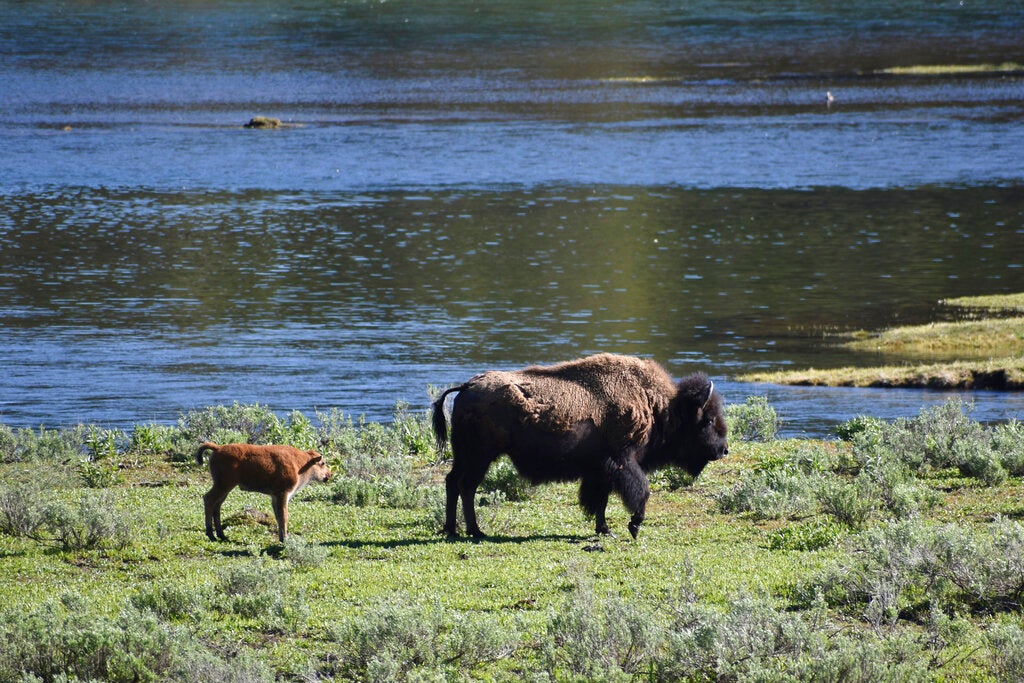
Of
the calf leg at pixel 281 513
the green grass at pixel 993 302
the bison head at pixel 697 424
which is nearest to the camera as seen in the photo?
the calf leg at pixel 281 513

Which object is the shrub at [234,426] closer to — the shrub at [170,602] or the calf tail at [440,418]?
the calf tail at [440,418]

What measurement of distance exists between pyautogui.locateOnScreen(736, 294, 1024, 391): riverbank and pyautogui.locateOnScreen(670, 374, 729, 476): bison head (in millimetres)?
17379

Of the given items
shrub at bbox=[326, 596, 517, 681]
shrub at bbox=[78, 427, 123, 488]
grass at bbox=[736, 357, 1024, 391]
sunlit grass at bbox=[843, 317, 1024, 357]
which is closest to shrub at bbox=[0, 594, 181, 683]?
shrub at bbox=[326, 596, 517, 681]

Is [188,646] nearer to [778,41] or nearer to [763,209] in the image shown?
[763,209]

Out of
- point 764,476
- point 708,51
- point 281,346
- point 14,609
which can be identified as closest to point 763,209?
point 281,346

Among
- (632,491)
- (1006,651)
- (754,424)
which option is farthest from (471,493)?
(754,424)

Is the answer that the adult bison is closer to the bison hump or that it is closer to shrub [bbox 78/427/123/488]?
the bison hump

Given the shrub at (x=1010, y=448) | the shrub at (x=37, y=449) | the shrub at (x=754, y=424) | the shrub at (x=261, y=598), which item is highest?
the shrub at (x=261, y=598)

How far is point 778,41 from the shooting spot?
16388cm

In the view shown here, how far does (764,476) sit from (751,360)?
69.0 feet

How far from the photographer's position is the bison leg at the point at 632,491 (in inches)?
456

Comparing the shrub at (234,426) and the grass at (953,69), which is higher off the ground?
the grass at (953,69)

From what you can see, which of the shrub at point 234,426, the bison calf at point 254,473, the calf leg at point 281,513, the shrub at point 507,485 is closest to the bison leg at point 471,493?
the bison calf at point 254,473

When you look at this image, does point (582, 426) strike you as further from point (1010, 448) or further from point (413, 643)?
point (1010, 448)
